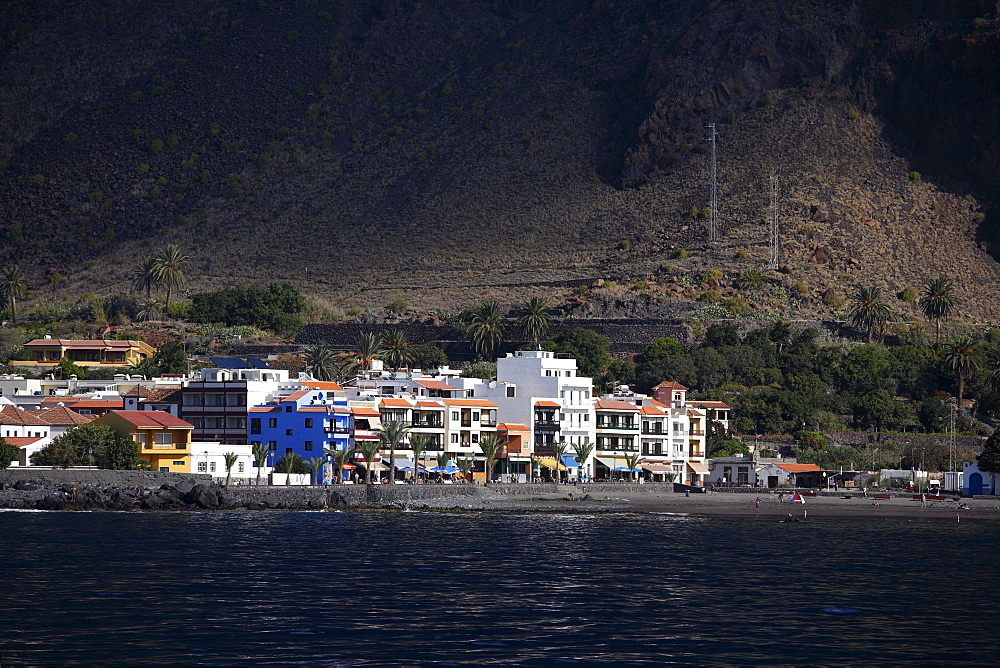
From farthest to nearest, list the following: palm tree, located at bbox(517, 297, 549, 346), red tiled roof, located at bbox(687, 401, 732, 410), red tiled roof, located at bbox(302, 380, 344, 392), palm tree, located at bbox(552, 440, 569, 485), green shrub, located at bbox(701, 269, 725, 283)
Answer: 1. green shrub, located at bbox(701, 269, 725, 283)
2. palm tree, located at bbox(517, 297, 549, 346)
3. red tiled roof, located at bbox(687, 401, 732, 410)
4. palm tree, located at bbox(552, 440, 569, 485)
5. red tiled roof, located at bbox(302, 380, 344, 392)

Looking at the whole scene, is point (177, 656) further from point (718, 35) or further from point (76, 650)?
point (718, 35)

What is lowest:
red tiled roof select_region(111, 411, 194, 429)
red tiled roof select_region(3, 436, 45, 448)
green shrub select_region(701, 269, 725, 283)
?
red tiled roof select_region(3, 436, 45, 448)

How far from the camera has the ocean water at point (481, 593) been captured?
41125mm

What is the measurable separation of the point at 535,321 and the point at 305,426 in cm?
4129

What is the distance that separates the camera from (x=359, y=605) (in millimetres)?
48500

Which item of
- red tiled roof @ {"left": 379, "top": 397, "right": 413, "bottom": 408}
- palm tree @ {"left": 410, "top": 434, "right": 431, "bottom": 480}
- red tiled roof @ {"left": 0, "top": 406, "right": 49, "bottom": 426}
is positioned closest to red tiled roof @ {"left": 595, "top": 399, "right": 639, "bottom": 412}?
red tiled roof @ {"left": 379, "top": 397, "right": 413, "bottom": 408}

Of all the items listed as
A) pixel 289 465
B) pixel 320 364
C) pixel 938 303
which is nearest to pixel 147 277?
pixel 320 364

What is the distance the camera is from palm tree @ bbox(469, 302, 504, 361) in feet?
447

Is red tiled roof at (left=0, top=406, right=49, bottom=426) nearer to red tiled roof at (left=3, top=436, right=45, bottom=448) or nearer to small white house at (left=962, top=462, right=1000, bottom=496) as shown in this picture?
red tiled roof at (left=3, top=436, right=45, bottom=448)

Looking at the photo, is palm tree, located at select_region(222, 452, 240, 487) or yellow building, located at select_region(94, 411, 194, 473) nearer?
palm tree, located at select_region(222, 452, 240, 487)

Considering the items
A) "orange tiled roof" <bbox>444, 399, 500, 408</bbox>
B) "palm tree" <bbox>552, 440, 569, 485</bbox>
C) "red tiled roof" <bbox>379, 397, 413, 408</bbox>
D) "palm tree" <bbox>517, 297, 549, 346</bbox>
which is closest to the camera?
"red tiled roof" <bbox>379, 397, 413, 408</bbox>

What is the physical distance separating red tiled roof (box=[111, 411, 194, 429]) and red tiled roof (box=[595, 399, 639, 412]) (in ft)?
91.9

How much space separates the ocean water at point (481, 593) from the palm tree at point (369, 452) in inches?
664

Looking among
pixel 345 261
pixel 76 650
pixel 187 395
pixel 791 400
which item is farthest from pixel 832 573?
pixel 345 261
